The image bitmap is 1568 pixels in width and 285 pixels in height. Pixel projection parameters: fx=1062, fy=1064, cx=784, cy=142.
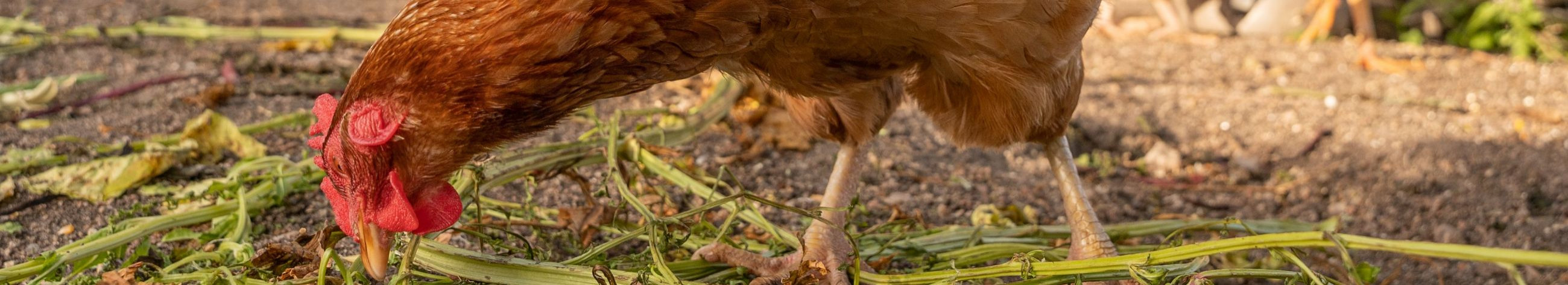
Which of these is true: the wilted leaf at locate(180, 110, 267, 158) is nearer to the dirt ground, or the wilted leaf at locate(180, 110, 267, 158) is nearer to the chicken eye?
the dirt ground

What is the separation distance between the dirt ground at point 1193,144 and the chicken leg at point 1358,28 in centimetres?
11

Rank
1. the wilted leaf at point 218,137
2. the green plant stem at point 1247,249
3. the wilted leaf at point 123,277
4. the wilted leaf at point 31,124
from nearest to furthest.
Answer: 1. the green plant stem at point 1247,249
2. the wilted leaf at point 123,277
3. the wilted leaf at point 218,137
4. the wilted leaf at point 31,124

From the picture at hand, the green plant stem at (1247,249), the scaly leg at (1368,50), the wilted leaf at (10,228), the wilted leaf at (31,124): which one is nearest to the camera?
the green plant stem at (1247,249)

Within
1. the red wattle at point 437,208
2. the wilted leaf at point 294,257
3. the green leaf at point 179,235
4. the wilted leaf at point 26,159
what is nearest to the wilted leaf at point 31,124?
the wilted leaf at point 26,159

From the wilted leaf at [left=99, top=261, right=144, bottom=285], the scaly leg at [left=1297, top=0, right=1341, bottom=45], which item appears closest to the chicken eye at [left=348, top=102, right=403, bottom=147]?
the wilted leaf at [left=99, top=261, right=144, bottom=285]

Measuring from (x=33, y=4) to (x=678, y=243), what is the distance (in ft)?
16.2

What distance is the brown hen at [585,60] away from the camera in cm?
168

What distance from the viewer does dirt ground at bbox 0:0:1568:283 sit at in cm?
311

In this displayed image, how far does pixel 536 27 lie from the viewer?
1660 mm

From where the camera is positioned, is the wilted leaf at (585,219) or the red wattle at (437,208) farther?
the wilted leaf at (585,219)

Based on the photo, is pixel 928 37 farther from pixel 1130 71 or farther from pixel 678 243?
pixel 1130 71

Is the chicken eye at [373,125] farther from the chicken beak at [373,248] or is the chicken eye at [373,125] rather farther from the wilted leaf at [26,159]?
the wilted leaf at [26,159]

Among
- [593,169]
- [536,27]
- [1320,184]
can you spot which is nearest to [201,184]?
[593,169]

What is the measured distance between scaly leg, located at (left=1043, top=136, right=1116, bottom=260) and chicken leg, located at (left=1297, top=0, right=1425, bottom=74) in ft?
10.5
